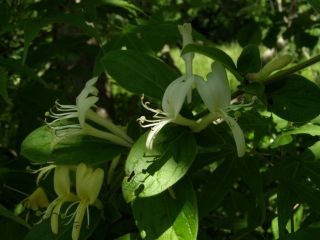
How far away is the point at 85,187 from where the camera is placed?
0.76 m

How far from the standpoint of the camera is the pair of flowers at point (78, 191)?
0.75m

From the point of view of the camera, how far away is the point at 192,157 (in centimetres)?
66

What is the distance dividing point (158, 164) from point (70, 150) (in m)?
0.13

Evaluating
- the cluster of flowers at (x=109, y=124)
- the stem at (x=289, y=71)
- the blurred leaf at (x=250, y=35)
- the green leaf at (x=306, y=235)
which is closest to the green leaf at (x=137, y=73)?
the cluster of flowers at (x=109, y=124)

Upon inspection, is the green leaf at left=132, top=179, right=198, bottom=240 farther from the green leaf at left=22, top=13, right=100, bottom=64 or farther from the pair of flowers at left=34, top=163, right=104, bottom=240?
the green leaf at left=22, top=13, right=100, bottom=64

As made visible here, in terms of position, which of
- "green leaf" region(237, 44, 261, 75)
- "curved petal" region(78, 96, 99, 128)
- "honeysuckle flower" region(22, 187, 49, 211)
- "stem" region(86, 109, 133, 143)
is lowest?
"honeysuckle flower" region(22, 187, 49, 211)

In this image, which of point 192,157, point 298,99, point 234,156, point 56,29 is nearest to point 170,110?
point 192,157

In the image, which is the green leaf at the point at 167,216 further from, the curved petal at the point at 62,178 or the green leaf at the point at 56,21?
the green leaf at the point at 56,21

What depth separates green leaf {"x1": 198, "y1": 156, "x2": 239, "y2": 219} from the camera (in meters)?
0.89

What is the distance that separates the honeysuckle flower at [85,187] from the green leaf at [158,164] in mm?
85

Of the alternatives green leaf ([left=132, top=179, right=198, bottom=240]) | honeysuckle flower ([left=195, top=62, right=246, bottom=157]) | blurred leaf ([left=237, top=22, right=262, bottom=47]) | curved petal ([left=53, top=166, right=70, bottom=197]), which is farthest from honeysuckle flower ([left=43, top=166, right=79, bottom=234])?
blurred leaf ([left=237, top=22, right=262, bottom=47])

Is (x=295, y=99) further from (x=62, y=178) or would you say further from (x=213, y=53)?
(x=62, y=178)

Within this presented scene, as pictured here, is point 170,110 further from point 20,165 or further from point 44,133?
point 20,165

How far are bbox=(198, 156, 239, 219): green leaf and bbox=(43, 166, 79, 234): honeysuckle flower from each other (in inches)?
8.4
